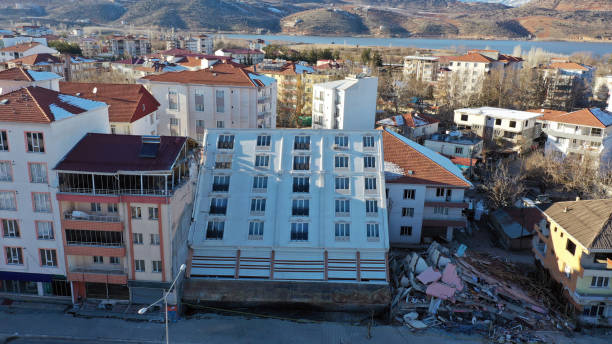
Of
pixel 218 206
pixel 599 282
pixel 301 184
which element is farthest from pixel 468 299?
pixel 218 206

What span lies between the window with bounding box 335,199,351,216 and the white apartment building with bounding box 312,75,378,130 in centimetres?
3405

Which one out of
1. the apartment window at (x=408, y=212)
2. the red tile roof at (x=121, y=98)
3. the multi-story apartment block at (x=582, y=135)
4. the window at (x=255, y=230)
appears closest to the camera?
the window at (x=255, y=230)

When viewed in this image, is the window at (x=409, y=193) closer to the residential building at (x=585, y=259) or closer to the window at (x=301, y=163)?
the window at (x=301, y=163)

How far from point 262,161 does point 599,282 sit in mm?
23998

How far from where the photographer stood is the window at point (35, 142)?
28.1m

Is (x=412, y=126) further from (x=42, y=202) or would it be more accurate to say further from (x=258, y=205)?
(x=42, y=202)

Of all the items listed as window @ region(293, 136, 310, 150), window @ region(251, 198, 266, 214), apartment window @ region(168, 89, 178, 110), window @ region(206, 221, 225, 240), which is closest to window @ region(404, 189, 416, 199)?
window @ region(293, 136, 310, 150)

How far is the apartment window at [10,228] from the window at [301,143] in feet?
64.0

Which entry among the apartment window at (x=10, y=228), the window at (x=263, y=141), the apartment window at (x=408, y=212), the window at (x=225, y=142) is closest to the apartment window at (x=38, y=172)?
the apartment window at (x=10, y=228)

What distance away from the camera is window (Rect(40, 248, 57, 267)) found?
29827 millimetres

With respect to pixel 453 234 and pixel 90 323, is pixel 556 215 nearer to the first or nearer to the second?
pixel 453 234

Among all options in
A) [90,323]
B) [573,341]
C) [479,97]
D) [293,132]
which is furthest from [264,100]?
[479,97]

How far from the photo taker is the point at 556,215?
3309 cm

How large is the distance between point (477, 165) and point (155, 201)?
153 feet
